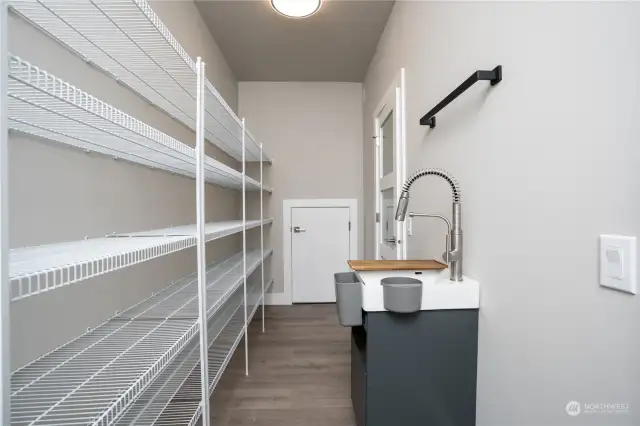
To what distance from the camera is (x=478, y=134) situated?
1.14m

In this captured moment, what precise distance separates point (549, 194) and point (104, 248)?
125 cm

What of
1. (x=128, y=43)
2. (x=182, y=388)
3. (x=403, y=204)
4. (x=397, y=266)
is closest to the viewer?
(x=128, y=43)

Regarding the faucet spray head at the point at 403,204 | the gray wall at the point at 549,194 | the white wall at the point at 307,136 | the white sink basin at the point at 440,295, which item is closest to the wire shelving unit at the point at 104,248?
the white sink basin at the point at 440,295

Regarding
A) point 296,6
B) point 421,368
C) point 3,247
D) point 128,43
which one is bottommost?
point 421,368

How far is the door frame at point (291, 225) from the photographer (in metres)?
3.62

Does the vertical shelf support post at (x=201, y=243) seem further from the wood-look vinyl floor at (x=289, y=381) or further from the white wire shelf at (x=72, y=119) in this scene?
the wood-look vinyl floor at (x=289, y=381)

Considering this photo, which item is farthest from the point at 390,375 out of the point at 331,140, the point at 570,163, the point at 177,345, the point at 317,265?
the point at 331,140

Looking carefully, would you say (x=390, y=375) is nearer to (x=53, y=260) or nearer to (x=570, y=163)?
(x=570, y=163)

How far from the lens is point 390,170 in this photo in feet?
8.04

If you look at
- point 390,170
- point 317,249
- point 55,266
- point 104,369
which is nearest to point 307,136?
point 317,249

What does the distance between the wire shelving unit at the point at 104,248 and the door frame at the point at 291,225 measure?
1.97 metres

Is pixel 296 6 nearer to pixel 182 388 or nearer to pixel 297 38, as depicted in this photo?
pixel 297 38

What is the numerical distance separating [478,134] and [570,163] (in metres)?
0.42

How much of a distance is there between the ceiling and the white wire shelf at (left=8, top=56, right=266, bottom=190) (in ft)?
5.23
